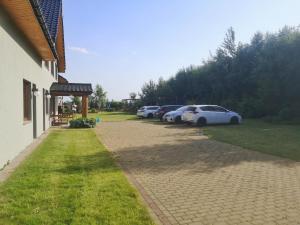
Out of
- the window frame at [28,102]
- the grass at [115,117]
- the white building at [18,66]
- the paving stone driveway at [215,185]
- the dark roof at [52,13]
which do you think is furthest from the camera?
the grass at [115,117]

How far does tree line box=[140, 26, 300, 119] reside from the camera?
25.9 meters

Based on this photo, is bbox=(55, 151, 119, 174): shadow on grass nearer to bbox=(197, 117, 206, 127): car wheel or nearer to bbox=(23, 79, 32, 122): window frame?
bbox=(23, 79, 32, 122): window frame

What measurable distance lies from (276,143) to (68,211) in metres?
11.0

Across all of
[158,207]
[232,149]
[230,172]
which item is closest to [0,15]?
[158,207]

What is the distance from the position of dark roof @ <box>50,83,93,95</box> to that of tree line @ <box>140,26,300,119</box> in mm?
13417

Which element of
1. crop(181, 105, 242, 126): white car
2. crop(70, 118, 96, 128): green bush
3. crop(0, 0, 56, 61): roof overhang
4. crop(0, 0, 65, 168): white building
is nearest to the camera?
crop(0, 0, 56, 61): roof overhang

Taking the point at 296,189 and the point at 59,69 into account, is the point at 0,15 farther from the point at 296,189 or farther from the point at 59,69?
the point at 59,69

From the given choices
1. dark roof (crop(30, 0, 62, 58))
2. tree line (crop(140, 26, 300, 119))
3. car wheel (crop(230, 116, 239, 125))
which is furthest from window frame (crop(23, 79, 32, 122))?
tree line (crop(140, 26, 300, 119))

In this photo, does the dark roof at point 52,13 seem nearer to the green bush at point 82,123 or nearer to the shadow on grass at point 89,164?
the green bush at point 82,123

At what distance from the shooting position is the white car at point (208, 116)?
25266 millimetres

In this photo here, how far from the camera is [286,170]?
9.16 m

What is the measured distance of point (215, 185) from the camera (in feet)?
24.8

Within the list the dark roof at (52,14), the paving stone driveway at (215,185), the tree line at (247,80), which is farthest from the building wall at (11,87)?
the tree line at (247,80)

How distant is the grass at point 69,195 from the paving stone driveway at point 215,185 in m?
0.45
